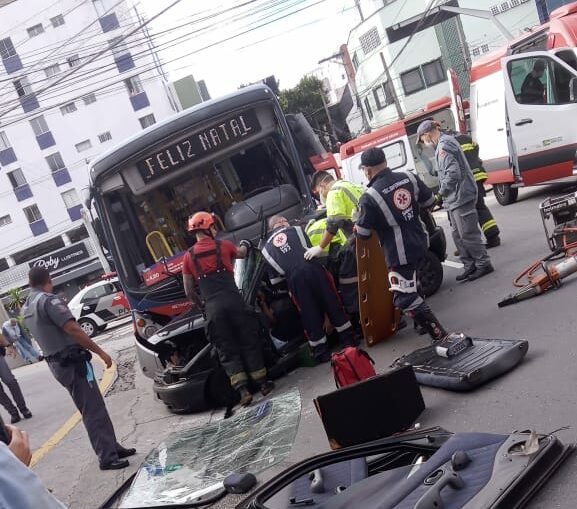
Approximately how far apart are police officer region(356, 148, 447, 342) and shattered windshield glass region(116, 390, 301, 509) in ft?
5.37

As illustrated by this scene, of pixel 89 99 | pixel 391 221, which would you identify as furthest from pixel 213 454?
pixel 89 99

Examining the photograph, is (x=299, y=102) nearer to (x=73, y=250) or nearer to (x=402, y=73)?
(x=402, y=73)

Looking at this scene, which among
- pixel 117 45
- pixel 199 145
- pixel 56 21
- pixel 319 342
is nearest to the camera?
pixel 319 342

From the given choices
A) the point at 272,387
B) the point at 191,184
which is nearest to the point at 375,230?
the point at 272,387

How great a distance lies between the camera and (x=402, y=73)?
38875 mm

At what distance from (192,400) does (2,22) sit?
43729 mm

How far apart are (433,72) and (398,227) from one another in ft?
114

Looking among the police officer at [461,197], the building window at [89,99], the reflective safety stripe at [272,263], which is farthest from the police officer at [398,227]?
the building window at [89,99]

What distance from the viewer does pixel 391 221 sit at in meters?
5.80

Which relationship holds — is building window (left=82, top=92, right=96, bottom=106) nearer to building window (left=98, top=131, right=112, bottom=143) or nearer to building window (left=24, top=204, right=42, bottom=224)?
building window (left=98, top=131, right=112, bottom=143)

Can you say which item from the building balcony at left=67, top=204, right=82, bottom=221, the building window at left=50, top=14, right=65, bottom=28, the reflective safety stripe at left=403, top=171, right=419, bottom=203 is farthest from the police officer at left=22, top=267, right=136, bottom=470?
the building window at left=50, top=14, right=65, bottom=28

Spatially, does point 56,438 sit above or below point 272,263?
below

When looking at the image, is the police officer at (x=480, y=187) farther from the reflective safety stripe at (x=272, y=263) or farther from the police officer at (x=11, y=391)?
the police officer at (x=11, y=391)

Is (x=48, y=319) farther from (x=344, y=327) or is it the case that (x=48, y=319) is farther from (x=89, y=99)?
(x=89, y=99)
